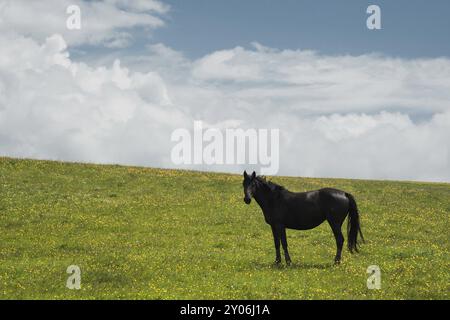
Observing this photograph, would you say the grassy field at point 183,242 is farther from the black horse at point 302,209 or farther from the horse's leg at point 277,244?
the black horse at point 302,209

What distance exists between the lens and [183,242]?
1007 inches

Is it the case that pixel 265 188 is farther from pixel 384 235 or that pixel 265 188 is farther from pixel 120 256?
pixel 384 235

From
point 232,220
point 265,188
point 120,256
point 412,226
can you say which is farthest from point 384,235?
point 120,256

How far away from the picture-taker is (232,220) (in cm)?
3234

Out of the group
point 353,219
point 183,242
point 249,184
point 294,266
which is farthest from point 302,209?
point 183,242

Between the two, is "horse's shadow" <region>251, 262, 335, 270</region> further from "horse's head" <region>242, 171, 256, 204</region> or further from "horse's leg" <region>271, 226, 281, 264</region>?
"horse's head" <region>242, 171, 256, 204</region>

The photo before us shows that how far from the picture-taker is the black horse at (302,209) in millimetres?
18906

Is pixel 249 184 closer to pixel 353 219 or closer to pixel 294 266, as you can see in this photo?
pixel 294 266

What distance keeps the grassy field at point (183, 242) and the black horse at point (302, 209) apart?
1.54 metres

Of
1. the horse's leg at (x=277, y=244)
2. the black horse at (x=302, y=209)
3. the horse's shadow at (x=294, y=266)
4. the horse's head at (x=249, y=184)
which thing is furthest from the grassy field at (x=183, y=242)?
the horse's head at (x=249, y=184)

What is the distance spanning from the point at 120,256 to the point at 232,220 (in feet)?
40.3

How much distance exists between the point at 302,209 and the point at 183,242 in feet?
28.7
